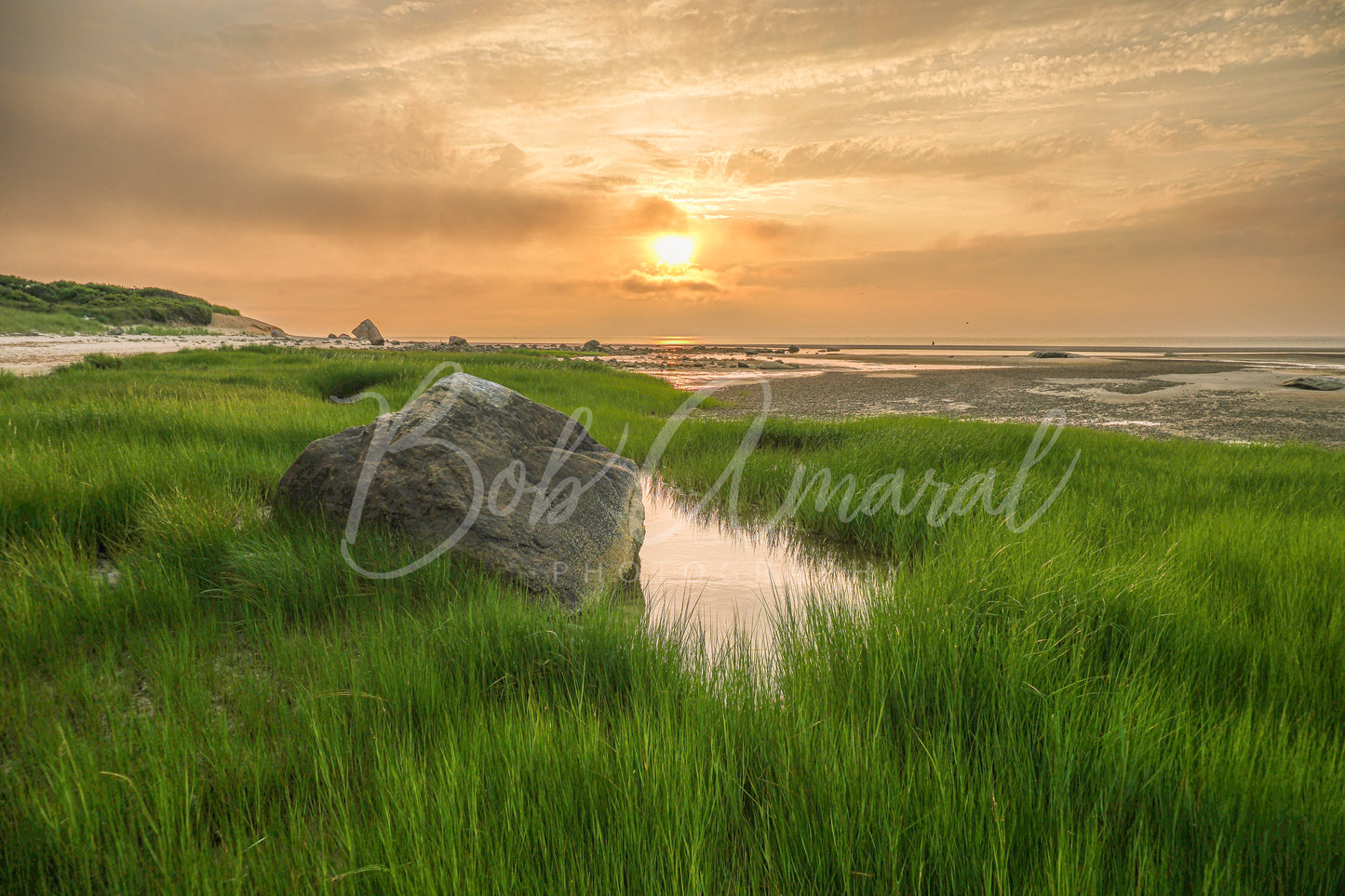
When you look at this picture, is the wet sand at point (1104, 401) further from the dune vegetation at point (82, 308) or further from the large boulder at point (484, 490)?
the dune vegetation at point (82, 308)

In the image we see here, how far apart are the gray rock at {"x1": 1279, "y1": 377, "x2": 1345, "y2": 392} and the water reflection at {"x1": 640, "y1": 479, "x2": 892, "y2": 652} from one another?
108ft

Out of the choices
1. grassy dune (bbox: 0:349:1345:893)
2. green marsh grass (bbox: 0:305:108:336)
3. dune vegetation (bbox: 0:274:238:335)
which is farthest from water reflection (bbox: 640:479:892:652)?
dune vegetation (bbox: 0:274:238:335)

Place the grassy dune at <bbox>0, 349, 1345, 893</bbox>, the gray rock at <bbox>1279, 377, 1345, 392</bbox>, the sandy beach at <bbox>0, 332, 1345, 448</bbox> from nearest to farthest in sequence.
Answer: the grassy dune at <bbox>0, 349, 1345, 893</bbox> → the sandy beach at <bbox>0, 332, 1345, 448</bbox> → the gray rock at <bbox>1279, 377, 1345, 392</bbox>

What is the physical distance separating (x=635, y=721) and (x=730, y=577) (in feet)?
9.94

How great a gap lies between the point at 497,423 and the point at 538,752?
4107 millimetres

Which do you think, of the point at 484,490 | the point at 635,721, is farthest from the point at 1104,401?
the point at 635,721

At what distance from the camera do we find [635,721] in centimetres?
236

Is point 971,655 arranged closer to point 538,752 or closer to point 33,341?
point 538,752

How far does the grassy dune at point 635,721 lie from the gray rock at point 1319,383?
30293 millimetres

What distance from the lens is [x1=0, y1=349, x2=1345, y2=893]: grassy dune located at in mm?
1722

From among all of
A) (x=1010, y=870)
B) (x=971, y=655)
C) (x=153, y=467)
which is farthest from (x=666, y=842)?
(x=153, y=467)

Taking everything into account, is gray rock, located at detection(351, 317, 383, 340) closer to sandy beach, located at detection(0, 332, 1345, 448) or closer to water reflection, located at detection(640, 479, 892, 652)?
sandy beach, located at detection(0, 332, 1345, 448)

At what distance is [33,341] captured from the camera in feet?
80.7

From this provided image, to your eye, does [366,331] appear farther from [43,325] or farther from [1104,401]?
[1104,401]
